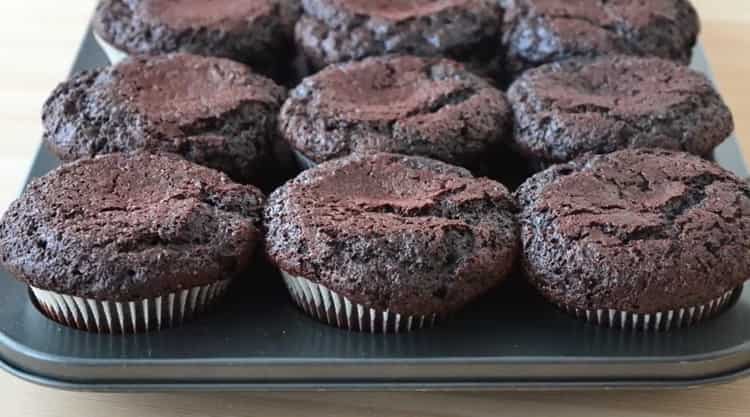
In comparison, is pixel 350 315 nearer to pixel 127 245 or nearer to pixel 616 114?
pixel 127 245

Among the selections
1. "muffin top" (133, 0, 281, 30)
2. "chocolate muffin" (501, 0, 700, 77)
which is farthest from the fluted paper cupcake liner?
"chocolate muffin" (501, 0, 700, 77)

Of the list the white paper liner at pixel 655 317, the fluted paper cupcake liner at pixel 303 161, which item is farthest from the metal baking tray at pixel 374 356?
the fluted paper cupcake liner at pixel 303 161

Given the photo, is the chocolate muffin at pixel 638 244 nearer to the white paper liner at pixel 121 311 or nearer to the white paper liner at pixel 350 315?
the white paper liner at pixel 350 315

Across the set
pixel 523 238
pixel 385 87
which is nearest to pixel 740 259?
pixel 523 238

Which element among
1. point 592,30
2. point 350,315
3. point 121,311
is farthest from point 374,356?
point 592,30

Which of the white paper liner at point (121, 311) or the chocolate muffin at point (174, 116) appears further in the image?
the chocolate muffin at point (174, 116)

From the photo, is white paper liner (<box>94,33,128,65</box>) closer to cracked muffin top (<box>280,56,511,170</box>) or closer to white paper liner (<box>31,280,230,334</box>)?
cracked muffin top (<box>280,56,511,170</box>)
